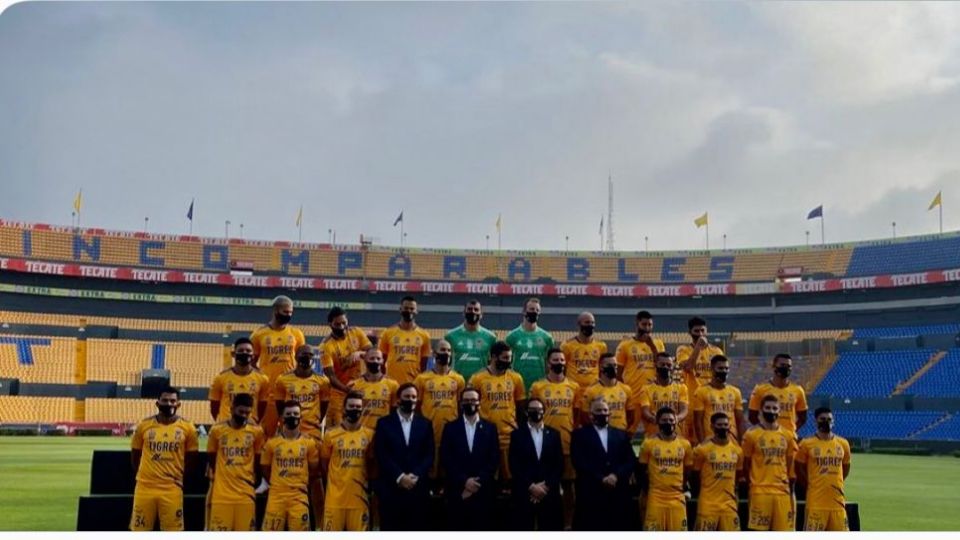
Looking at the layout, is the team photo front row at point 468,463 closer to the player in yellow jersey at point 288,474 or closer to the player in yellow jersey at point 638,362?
the player in yellow jersey at point 288,474

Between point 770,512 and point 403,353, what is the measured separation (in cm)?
457

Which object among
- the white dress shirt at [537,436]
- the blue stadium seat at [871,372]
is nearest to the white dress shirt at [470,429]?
the white dress shirt at [537,436]

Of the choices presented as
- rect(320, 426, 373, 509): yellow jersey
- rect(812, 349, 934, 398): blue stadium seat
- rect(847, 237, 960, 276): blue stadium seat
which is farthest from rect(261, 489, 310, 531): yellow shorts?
rect(847, 237, 960, 276): blue stadium seat

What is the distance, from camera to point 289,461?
9.30 m

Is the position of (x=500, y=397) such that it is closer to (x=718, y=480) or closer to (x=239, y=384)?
(x=718, y=480)

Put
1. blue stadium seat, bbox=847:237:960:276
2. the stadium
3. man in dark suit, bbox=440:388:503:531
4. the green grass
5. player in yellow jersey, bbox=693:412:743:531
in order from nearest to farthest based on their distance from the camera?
man in dark suit, bbox=440:388:503:531
player in yellow jersey, bbox=693:412:743:531
the green grass
the stadium
blue stadium seat, bbox=847:237:960:276

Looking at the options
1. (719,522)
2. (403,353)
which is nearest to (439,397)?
(403,353)

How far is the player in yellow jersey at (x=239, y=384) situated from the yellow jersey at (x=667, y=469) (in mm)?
4353

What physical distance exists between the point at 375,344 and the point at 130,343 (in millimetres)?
47387

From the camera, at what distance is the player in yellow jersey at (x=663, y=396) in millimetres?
10477

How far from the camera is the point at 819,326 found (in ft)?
185

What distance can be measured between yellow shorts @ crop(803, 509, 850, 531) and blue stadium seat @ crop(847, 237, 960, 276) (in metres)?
47.9

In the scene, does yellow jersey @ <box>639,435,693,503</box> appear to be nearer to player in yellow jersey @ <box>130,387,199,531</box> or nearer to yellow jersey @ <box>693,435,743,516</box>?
yellow jersey @ <box>693,435,743,516</box>

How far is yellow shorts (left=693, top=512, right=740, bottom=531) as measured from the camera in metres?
9.50
